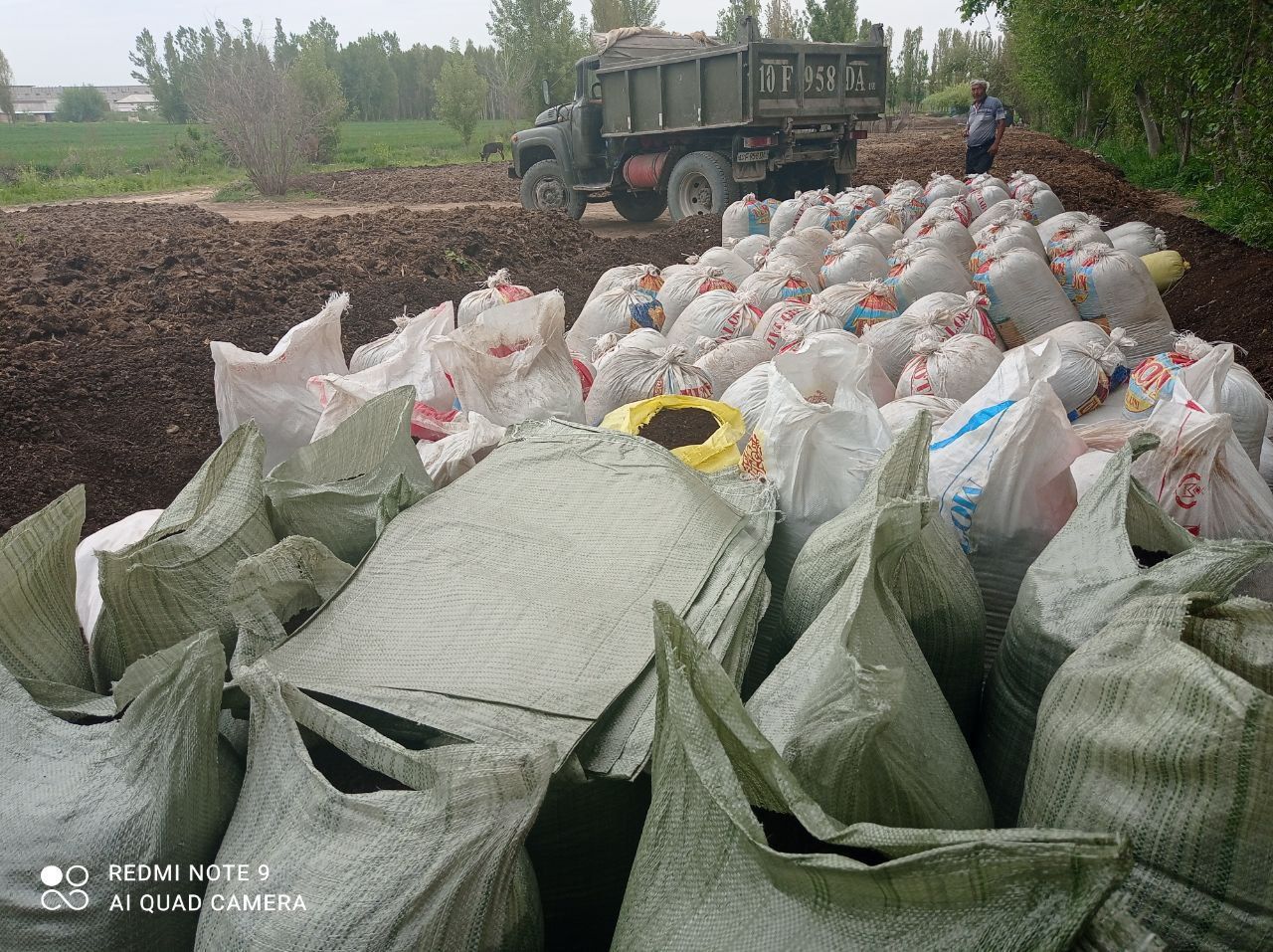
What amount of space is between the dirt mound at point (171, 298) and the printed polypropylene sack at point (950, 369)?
291 cm

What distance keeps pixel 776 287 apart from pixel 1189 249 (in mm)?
4936

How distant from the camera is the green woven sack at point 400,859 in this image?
0.89 metres

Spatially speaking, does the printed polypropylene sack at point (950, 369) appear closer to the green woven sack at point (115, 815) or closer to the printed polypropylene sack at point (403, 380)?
the printed polypropylene sack at point (403, 380)

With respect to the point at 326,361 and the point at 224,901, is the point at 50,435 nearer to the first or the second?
the point at 326,361

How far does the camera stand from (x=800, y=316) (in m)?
3.56

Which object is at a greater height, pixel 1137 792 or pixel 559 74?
pixel 559 74

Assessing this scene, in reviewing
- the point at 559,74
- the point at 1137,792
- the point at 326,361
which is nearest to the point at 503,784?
the point at 1137,792

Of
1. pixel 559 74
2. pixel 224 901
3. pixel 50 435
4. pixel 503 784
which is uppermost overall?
pixel 559 74

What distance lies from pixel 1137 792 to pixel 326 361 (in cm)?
264

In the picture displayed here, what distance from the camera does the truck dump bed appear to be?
10516mm

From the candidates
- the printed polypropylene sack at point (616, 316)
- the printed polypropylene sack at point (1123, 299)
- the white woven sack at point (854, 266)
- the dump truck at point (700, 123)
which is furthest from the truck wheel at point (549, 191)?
the printed polypropylene sack at point (1123, 299)

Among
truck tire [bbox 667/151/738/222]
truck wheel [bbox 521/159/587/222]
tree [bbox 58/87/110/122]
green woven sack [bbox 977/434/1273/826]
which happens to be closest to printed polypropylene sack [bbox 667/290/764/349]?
green woven sack [bbox 977/434/1273/826]

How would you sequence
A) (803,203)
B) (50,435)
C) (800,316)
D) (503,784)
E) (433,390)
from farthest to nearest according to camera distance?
(803,203) < (50,435) < (800,316) < (433,390) < (503,784)

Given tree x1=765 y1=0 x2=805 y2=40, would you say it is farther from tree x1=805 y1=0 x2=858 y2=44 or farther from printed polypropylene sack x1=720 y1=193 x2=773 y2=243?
printed polypropylene sack x1=720 y1=193 x2=773 y2=243
